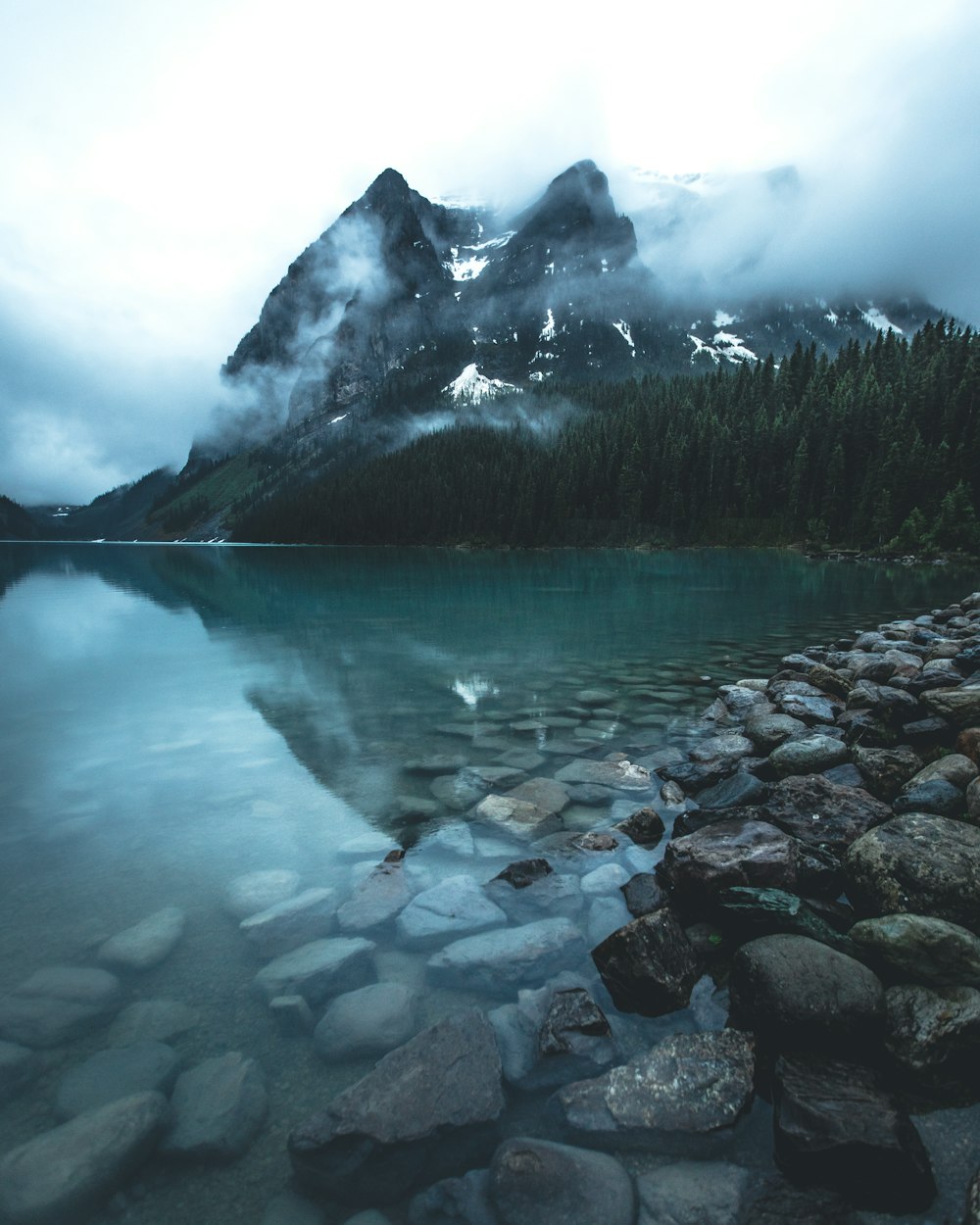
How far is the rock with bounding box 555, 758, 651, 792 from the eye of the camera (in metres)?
9.45

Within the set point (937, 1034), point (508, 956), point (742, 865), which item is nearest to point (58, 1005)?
point (508, 956)

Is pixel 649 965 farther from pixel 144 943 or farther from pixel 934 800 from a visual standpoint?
pixel 144 943

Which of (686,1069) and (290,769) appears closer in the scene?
(686,1069)

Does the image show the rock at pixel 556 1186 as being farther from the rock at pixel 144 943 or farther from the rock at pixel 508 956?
the rock at pixel 144 943

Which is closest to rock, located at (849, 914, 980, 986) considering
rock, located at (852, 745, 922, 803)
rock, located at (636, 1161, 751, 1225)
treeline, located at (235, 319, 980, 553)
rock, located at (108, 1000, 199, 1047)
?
rock, located at (636, 1161, 751, 1225)

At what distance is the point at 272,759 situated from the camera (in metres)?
11.5

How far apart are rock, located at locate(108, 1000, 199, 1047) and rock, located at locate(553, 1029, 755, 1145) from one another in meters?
3.12

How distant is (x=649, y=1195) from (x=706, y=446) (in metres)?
121

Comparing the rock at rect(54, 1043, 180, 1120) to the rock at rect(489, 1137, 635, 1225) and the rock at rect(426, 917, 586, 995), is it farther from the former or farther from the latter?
the rock at rect(489, 1137, 635, 1225)

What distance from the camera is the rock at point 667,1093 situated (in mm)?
3732

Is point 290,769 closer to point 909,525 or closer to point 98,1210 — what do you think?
point 98,1210

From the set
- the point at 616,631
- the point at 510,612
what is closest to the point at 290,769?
the point at 616,631

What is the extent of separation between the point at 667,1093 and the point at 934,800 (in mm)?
5033

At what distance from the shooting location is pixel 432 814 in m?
8.74
